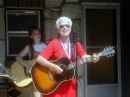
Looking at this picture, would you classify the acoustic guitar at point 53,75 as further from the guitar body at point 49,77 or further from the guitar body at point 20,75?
the guitar body at point 20,75

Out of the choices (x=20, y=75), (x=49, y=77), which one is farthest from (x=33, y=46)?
(x=49, y=77)

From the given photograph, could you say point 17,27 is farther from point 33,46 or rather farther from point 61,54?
point 61,54

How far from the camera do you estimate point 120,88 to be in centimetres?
643

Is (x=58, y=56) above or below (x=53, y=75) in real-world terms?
above

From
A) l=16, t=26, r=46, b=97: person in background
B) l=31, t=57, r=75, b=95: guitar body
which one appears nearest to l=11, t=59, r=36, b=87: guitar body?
l=16, t=26, r=46, b=97: person in background

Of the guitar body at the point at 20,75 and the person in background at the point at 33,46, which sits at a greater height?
the person in background at the point at 33,46

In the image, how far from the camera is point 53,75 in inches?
177

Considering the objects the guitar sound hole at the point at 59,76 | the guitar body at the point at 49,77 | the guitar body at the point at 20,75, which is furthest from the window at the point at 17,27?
the guitar sound hole at the point at 59,76

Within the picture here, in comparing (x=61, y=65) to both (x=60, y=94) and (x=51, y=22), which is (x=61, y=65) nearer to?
(x=60, y=94)

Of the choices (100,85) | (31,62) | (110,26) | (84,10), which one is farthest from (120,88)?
(31,62)

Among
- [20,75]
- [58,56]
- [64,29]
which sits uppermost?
[64,29]

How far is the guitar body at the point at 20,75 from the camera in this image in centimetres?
509

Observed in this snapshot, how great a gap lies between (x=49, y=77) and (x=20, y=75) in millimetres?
888

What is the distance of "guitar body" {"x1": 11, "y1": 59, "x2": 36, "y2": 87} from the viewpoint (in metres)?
5.09
